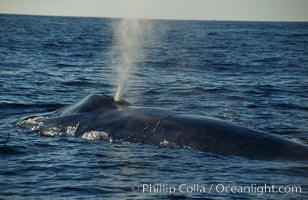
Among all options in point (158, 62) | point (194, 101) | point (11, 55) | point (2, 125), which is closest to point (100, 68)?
point (158, 62)

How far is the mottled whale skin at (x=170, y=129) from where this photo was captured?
1070 cm

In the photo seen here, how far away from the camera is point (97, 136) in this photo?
40.3 feet

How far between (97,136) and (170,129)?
65.5 inches

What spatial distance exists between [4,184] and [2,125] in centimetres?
593

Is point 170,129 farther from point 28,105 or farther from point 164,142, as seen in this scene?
point 28,105

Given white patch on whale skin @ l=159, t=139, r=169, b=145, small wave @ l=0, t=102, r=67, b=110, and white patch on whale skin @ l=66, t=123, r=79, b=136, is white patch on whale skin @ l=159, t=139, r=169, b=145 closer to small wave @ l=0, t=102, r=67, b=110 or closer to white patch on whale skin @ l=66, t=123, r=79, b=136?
white patch on whale skin @ l=66, t=123, r=79, b=136

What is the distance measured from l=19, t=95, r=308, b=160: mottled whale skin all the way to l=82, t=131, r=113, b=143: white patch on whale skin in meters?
0.09

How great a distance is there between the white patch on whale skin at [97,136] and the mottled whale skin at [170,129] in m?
0.09

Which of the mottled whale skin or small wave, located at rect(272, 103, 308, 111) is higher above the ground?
small wave, located at rect(272, 103, 308, 111)

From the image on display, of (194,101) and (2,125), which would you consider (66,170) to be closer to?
(2,125)

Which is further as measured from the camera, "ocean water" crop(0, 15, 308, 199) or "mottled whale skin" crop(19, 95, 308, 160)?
"mottled whale skin" crop(19, 95, 308, 160)

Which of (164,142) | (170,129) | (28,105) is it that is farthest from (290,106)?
(164,142)

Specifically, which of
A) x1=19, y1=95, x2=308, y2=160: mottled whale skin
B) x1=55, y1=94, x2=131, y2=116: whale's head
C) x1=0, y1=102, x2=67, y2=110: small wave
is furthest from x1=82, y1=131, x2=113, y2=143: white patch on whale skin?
x1=0, y1=102, x2=67, y2=110: small wave

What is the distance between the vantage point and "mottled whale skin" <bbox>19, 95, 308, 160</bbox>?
10.7 meters
